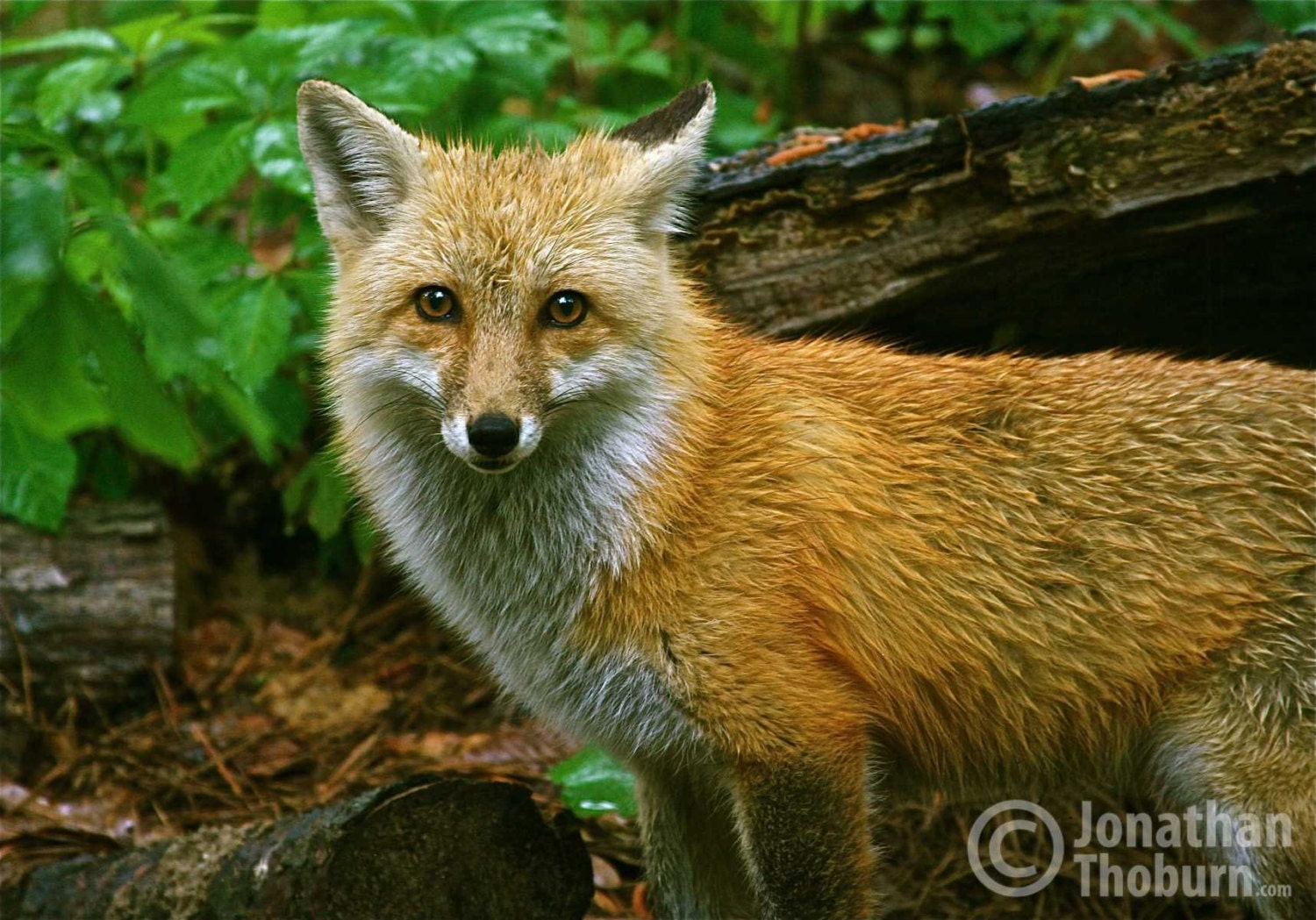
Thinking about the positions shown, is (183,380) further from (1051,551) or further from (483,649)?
(1051,551)

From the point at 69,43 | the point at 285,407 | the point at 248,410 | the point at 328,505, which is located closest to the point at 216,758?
the point at 328,505

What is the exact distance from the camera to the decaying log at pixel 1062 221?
4.30 m

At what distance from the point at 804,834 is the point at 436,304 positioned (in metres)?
1.79

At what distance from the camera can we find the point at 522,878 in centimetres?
352

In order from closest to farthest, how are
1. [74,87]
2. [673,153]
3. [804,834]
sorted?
[804,834], [673,153], [74,87]

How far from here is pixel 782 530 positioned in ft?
10.9

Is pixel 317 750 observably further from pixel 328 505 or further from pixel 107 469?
pixel 107 469

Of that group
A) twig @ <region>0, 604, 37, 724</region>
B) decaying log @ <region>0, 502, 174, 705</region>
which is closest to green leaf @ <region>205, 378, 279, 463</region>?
decaying log @ <region>0, 502, 174, 705</region>

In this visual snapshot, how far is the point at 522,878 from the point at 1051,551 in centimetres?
190

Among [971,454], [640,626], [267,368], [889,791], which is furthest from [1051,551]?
[267,368]

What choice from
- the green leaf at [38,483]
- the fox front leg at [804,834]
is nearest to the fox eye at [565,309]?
the fox front leg at [804,834]

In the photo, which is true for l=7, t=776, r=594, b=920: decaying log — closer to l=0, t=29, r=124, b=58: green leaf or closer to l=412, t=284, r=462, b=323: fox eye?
l=412, t=284, r=462, b=323: fox eye

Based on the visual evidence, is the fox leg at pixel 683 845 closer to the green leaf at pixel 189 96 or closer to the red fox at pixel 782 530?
the red fox at pixel 782 530

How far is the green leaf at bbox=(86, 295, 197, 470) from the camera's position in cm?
188
